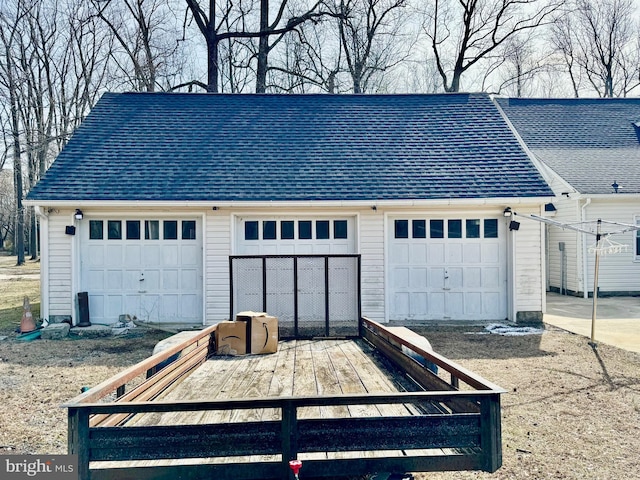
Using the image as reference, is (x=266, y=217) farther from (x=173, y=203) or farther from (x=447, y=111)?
(x=447, y=111)

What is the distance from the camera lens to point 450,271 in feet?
35.0

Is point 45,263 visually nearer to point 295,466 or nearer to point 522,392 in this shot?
point 522,392

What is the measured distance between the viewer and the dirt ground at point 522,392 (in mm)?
4172

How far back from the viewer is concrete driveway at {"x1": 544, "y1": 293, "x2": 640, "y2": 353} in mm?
9023

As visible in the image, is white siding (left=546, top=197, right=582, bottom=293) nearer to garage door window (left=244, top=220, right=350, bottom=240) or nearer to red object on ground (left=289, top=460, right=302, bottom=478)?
garage door window (left=244, top=220, right=350, bottom=240)

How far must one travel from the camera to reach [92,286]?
10.4 metres

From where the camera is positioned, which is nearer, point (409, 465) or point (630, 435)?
point (409, 465)

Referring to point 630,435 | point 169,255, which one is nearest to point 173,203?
point 169,255

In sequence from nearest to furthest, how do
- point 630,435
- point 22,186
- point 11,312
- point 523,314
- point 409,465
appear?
point 409,465, point 630,435, point 523,314, point 11,312, point 22,186

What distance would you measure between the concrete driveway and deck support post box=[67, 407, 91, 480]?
8.37 meters

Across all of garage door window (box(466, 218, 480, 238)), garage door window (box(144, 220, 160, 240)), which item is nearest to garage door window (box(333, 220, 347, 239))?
garage door window (box(466, 218, 480, 238))

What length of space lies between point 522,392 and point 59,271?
8953 millimetres

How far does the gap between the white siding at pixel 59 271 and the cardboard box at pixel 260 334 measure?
6.48 metres

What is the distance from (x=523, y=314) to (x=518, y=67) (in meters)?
24.7
